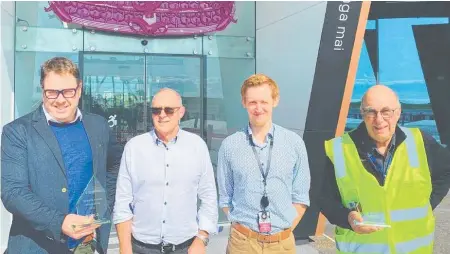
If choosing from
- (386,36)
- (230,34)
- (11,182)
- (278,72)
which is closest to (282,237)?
(11,182)

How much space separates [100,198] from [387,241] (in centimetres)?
152

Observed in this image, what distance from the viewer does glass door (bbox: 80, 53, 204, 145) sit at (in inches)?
264

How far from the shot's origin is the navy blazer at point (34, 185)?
6.73 feet

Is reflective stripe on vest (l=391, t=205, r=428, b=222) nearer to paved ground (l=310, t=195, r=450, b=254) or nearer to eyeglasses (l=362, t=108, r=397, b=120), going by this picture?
eyeglasses (l=362, t=108, r=397, b=120)

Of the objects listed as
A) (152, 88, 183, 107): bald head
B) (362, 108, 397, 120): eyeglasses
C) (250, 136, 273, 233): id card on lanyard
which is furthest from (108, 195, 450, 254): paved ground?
(362, 108, 397, 120): eyeglasses

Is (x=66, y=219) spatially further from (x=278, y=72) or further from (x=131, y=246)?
(x=278, y=72)

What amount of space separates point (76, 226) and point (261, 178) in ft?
3.49

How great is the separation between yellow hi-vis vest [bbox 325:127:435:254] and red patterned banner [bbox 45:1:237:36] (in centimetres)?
484

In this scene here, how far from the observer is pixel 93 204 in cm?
222

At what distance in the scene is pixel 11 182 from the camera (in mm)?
2078

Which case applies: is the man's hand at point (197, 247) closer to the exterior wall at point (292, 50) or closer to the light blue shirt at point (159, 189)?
the light blue shirt at point (159, 189)

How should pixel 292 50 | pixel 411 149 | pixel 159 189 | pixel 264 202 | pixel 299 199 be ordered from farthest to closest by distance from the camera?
pixel 292 50
pixel 299 199
pixel 264 202
pixel 159 189
pixel 411 149

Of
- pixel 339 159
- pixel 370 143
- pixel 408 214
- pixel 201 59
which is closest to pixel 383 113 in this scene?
pixel 370 143

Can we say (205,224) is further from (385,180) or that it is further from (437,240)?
(437,240)
